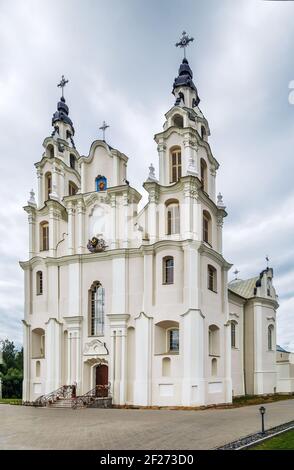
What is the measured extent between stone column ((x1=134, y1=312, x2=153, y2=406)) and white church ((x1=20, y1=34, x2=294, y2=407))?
0.06 metres

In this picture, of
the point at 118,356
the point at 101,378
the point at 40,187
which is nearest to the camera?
the point at 118,356

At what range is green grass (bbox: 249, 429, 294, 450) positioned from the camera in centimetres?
1199

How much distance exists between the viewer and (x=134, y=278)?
28.5m

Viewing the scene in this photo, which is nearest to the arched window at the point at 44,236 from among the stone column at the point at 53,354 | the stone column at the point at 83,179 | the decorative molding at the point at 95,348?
the stone column at the point at 83,179

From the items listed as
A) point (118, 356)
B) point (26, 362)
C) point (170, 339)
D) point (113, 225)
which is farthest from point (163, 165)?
point (26, 362)

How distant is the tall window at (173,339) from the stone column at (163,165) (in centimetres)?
920

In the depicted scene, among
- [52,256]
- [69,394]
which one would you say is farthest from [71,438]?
[52,256]

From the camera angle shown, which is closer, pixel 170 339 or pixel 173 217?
pixel 170 339

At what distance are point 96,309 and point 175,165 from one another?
417 inches

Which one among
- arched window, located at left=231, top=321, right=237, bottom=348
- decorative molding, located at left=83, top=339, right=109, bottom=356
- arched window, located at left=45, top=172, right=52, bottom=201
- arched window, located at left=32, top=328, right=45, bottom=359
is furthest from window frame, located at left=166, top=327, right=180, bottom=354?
arched window, located at left=45, top=172, right=52, bottom=201

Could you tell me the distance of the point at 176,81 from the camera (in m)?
33.4

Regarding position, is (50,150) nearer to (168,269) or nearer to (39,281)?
(39,281)

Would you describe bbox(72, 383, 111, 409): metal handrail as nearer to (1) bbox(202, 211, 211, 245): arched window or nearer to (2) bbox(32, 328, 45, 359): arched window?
(2) bbox(32, 328, 45, 359): arched window
